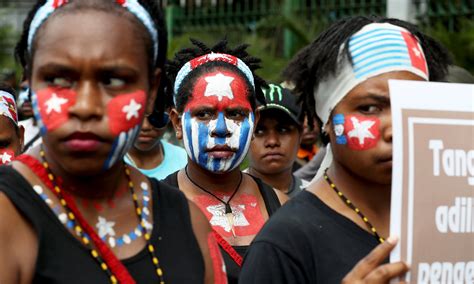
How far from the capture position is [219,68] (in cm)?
553

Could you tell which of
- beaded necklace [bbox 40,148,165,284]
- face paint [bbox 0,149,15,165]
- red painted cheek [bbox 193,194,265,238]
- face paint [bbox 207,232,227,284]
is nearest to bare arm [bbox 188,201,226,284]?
face paint [bbox 207,232,227,284]

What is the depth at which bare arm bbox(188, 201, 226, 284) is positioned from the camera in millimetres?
3027

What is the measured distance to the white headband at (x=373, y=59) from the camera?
11.5 ft

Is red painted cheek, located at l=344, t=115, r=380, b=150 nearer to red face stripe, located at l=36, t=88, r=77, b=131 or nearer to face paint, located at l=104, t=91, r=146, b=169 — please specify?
face paint, located at l=104, t=91, r=146, b=169

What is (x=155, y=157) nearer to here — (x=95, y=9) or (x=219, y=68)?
(x=219, y=68)

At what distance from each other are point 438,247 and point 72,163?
1.19 m

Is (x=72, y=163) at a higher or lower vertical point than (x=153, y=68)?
lower

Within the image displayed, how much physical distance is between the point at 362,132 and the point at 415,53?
0.37m

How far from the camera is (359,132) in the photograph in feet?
11.3

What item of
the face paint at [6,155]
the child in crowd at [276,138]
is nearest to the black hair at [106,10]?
the face paint at [6,155]

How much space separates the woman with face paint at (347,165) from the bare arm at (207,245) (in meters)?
0.24

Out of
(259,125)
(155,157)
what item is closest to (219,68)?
(259,125)

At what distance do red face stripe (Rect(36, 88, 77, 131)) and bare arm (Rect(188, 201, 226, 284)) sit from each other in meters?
0.56

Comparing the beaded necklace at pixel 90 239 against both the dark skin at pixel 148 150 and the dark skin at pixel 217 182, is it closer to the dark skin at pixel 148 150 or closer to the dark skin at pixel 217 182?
the dark skin at pixel 217 182
